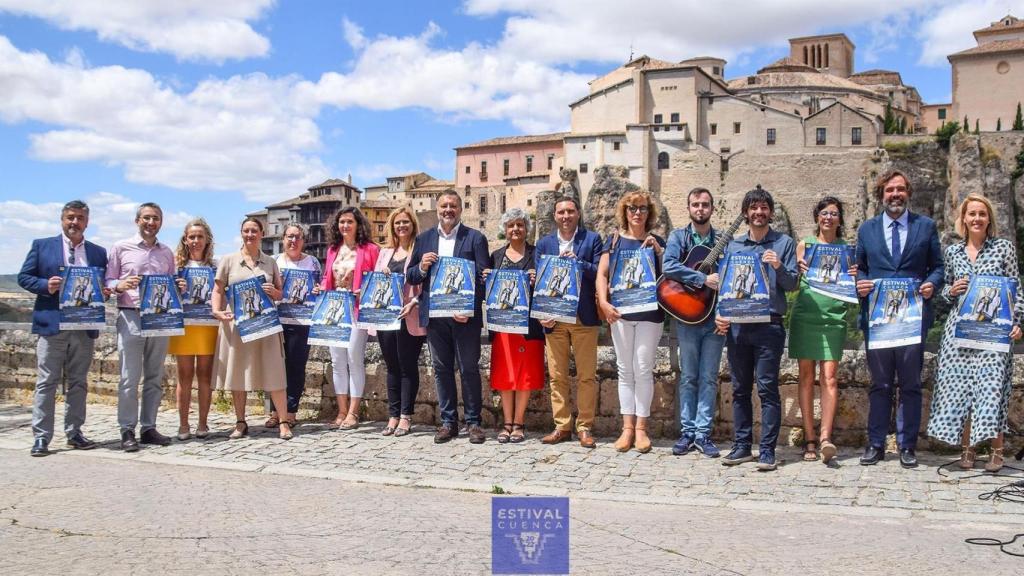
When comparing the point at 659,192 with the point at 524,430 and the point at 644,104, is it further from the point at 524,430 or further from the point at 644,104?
the point at 524,430

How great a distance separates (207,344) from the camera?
7.97 metres

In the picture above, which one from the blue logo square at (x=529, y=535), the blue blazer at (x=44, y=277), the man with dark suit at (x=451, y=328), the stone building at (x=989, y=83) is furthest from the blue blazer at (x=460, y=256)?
the stone building at (x=989, y=83)

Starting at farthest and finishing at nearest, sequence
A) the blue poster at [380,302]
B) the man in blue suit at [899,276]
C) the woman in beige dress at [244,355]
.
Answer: the woman in beige dress at [244,355] → the blue poster at [380,302] → the man in blue suit at [899,276]

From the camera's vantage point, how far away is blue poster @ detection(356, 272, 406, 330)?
7738 millimetres

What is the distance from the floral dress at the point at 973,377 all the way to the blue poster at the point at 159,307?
6.43 meters

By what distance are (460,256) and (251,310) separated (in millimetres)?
2019

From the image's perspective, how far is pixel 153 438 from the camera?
765 centimetres

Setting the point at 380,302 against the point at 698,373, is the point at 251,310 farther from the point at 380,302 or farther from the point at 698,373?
the point at 698,373

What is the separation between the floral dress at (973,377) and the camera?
624cm

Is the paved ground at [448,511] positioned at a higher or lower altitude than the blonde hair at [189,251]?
lower

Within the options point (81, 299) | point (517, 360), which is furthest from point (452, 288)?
point (81, 299)

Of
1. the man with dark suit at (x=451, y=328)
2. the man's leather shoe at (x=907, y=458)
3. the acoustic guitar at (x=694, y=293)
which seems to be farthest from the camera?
the man with dark suit at (x=451, y=328)

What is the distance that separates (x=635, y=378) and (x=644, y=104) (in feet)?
221

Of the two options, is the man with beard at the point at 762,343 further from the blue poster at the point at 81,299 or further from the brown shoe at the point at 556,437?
the blue poster at the point at 81,299
